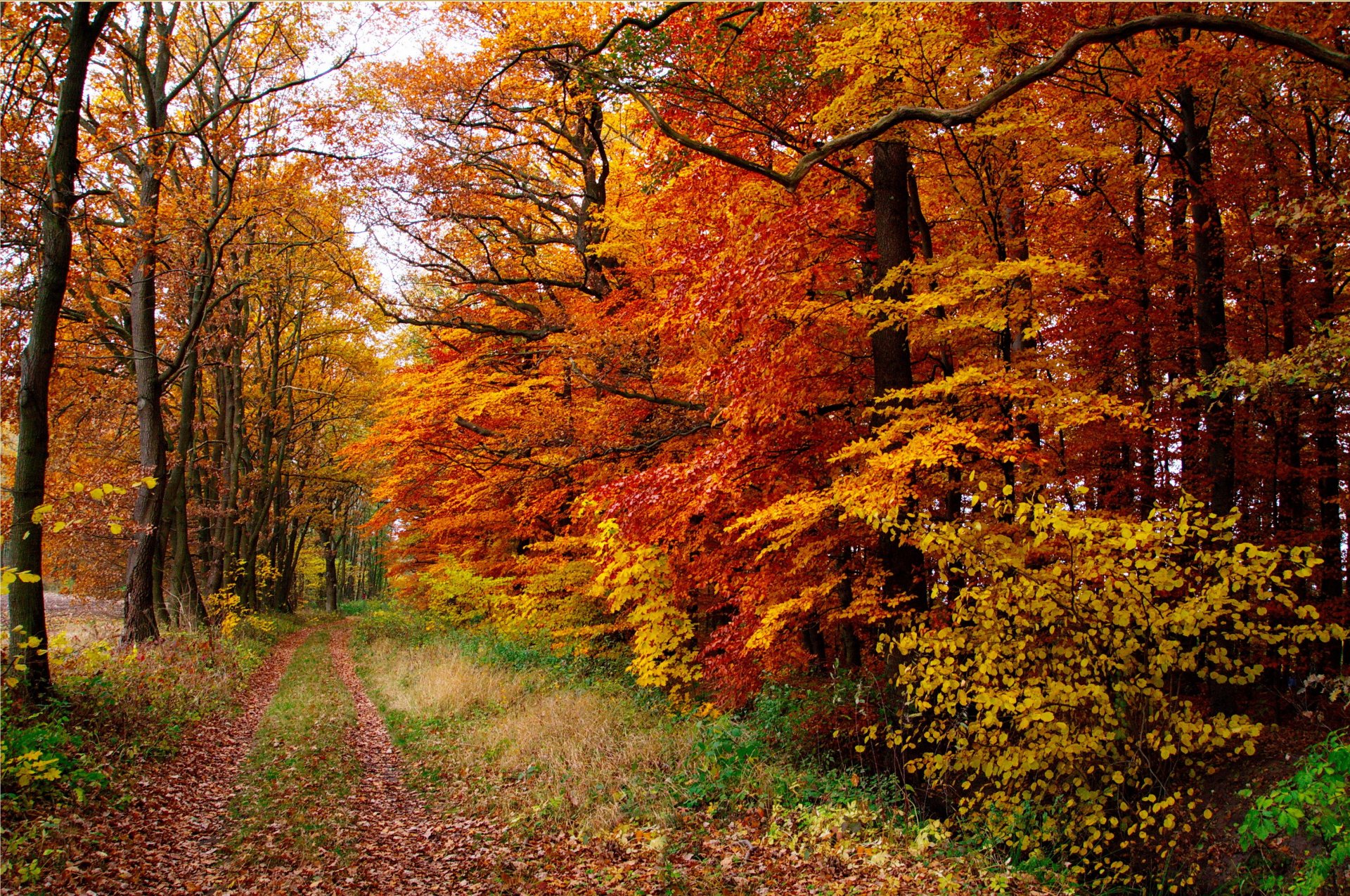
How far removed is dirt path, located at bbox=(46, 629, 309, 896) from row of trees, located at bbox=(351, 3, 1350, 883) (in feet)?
15.1

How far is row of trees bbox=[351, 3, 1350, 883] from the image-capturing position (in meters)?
5.98

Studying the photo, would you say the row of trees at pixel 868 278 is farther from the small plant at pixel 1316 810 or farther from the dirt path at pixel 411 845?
the dirt path at pixel 411 845

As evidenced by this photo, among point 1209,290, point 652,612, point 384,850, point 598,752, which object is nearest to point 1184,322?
point 1209,290

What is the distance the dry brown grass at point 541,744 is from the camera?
6.89 meters

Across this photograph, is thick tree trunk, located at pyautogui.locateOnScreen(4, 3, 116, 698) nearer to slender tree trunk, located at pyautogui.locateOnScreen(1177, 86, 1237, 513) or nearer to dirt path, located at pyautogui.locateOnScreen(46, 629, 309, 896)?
dirt path, located at pyautogui.locateOnScreen(46, 629, 309, 896)

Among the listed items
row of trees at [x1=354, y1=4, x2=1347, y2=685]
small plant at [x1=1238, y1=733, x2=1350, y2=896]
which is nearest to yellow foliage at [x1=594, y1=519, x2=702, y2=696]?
row of trees at [x1=354, y1=4, x2=1347, y2=685]

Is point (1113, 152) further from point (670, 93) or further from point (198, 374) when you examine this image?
point (198, 374)

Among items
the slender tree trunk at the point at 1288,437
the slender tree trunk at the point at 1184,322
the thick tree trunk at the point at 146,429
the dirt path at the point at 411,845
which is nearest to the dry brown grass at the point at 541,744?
the dirt path at the point at 411,845

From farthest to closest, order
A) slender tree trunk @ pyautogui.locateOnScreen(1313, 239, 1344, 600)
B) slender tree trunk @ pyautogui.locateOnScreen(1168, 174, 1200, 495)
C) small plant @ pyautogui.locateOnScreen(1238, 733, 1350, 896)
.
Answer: slender tree trunk @ pyautogui.locateOnScreen(1168, 174, 1200, 495) < slender tree trunk @ pyautogui.locateOnScreen(1313, 239, 1344, 600) < small plant @ pyautogui.locateOnScreen(1238, 733, 1350, 896)

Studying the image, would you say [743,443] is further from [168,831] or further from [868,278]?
[168,831]

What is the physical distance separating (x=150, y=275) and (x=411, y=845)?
10037 millimetres

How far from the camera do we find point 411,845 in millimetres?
6266

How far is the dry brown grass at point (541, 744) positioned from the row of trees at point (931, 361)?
1.15m

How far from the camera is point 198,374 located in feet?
58.2
